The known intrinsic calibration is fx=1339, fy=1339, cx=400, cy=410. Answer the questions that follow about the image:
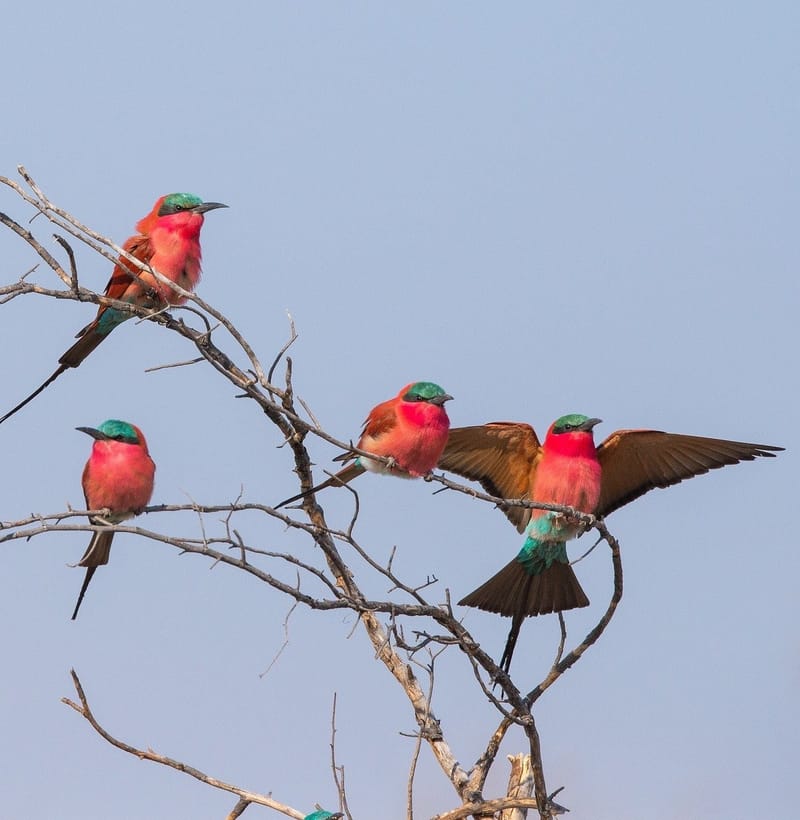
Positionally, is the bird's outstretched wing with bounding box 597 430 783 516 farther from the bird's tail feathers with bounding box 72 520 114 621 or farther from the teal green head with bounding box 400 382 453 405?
the bird's tail feathers with bounding box 72 520 114 621

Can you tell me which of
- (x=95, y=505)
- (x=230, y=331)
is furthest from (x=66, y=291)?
(x=95, y=505)

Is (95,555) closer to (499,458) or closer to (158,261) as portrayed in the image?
(158,261)

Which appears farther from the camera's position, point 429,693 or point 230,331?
point 429,693

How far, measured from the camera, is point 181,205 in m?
5.92

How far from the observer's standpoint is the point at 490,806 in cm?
513

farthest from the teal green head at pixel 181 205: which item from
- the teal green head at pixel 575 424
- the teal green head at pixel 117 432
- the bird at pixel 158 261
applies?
the teal green head at pixel 575 424

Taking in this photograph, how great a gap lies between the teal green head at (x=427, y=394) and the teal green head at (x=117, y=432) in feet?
3.60

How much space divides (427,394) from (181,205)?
56.9 inches

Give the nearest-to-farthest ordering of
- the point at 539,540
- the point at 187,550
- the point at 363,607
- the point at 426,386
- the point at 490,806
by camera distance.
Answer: the point at 187,550 < the point at 363,607 < the point at 490,806 < the point at 426,386 < the point at 539,540

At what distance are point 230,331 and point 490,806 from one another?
2.09 metres

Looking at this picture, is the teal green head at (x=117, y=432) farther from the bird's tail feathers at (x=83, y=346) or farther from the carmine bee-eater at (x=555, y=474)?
the carmine bee-eater at (x=555, y=474)

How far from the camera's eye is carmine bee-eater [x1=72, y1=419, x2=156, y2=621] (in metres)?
5.14

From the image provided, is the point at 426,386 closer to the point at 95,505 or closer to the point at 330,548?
the point at 330,548

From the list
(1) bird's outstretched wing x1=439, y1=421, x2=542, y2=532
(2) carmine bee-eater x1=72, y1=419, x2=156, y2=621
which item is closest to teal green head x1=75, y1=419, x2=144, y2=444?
(2) carmine bee-eater x1=72, y1=419, x2=156, y2=621
